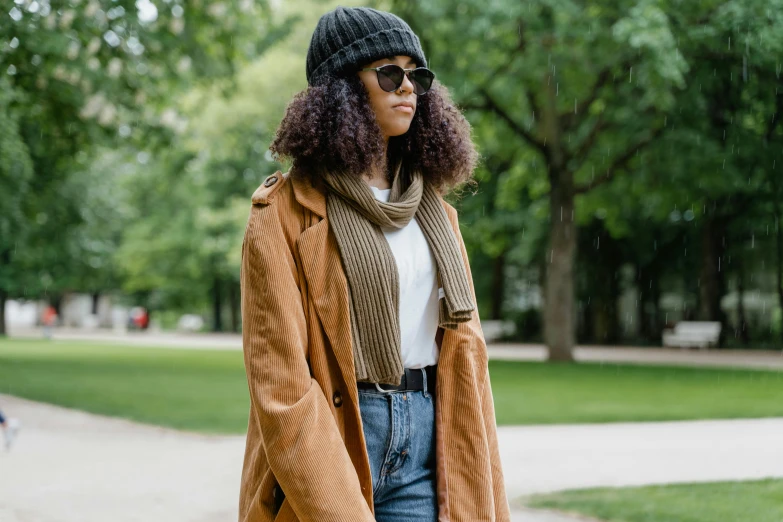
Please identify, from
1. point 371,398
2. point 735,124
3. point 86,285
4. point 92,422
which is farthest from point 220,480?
point 86,285

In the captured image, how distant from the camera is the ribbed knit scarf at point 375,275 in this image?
2137 millimetres

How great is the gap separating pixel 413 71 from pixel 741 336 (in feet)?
104

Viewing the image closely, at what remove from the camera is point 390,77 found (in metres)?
2.30

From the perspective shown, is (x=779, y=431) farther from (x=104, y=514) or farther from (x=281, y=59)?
(x=281, y=59)

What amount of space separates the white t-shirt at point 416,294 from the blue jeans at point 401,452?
0.30 ft

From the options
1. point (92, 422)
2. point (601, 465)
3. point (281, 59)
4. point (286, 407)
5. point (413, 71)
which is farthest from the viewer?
point (281, 59)

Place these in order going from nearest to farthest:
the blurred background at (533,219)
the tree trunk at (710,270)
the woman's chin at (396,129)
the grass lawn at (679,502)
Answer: the woman's chin at (396,129)
the grass lawn at (679,502)
the blurred background at (533,219)
the tree trunk at (710,270)

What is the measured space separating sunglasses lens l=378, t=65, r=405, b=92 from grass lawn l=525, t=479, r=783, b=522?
450cm

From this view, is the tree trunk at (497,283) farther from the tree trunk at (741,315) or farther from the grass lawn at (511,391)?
the grass lawn at (511,391)

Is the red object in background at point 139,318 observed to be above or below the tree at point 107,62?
below

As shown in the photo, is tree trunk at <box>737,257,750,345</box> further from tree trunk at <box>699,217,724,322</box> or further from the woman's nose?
the woman's nose

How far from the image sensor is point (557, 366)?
70.6 ft

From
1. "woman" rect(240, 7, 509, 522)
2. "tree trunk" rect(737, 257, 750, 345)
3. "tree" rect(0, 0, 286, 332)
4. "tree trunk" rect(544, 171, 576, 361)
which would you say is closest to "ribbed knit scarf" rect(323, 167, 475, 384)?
"woman" rect(240, 7, 509, 522)

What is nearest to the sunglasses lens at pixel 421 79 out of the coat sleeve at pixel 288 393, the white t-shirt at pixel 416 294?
the white t-shirt at pixel 416 294
